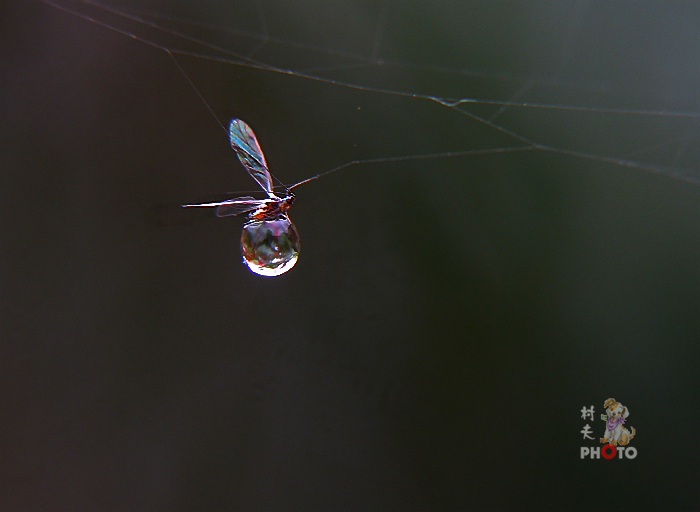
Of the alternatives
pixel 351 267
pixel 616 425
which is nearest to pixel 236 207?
pixel 351 267

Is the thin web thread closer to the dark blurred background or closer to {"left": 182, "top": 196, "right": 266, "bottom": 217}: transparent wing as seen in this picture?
the dark blurred background

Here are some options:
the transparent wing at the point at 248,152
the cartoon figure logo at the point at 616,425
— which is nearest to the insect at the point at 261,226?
the transparent wing at the point at 248,152

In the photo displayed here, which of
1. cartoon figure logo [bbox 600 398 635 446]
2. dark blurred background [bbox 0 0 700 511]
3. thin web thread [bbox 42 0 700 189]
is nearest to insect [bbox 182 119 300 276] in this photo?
thin web thread [bbox 42 0 700 189]

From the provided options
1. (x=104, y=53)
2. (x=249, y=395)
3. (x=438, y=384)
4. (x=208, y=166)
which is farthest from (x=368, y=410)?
(x=104, y=53)

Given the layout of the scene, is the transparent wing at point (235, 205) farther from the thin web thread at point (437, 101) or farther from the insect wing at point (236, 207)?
the thin web thread at point (437, 101)

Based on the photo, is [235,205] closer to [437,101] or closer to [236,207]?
[236,207]

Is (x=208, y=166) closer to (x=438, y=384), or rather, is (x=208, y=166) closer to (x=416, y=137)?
(x=416, y=137)

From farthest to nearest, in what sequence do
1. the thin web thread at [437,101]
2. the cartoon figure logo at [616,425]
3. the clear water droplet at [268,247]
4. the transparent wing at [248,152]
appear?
the cartoon figure logo at [616,425] → the thin web thread at [437,101] → the transparent wing at [248,152] → the clear water droplet at [268,247]
